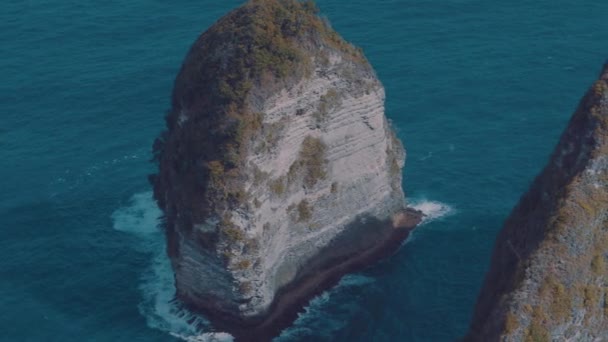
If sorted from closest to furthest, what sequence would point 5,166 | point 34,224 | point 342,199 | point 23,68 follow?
point 342,199 < point 34,224 < point 5,166 < point 23,68

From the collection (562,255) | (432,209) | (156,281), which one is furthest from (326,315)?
(562,255)

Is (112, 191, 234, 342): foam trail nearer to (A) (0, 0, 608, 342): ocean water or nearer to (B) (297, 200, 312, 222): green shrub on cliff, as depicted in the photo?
(A) (0, 0, 608, 342): ocean water

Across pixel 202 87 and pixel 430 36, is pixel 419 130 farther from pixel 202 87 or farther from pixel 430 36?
pixel 202 87

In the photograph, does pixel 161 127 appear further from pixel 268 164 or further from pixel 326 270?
pixel 268 164

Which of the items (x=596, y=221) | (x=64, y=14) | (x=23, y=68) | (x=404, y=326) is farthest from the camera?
(x=64, y=14)

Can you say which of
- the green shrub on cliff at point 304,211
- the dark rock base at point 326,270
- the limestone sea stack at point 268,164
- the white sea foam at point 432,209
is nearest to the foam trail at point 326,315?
the dark rock base at point 326,270

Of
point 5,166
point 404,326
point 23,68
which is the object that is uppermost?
point 23,68

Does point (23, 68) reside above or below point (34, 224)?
above

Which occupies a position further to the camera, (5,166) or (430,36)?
(430,36)

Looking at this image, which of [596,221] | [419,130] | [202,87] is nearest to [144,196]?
[202,87]
